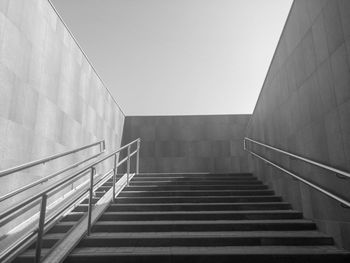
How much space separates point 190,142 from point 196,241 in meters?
7.82

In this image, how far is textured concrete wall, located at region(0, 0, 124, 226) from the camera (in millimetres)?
4012

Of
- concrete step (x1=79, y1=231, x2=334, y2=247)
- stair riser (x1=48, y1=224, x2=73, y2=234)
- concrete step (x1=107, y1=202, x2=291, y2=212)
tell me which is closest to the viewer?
concrete step (x1=79, y1=231, x2=334, y2=247)

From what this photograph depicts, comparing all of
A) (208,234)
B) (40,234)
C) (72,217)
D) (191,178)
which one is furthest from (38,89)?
(191,178)

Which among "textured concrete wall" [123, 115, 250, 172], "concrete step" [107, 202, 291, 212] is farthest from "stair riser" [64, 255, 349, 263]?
"textured concrete wall" [123, 115, 250, 172]

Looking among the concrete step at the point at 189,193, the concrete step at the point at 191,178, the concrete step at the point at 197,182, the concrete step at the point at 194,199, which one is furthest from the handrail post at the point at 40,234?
the concrete step at the point at 191,178

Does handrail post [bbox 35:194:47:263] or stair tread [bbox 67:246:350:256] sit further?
stair tread [bbox 67:246:350:256]

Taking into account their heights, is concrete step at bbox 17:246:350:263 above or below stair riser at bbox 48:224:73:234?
below

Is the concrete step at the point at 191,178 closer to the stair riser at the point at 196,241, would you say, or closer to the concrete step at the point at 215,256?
the stair riser at the point at 196,241

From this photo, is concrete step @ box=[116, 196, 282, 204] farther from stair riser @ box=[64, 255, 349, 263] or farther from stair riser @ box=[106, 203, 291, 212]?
stair riser @ box=[64, 255, 349, 263]

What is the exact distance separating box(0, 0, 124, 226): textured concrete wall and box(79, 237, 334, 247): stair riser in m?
1.28

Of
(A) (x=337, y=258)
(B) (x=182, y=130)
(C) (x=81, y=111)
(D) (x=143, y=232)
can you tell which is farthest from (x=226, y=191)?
(B) (x=182, y=130)

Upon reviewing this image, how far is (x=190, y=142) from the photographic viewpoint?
11.6 metres

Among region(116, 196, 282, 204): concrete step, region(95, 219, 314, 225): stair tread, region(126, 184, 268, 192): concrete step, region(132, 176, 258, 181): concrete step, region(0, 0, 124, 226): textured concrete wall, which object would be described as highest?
region(0, 0, 124, 226): textured concrete wall

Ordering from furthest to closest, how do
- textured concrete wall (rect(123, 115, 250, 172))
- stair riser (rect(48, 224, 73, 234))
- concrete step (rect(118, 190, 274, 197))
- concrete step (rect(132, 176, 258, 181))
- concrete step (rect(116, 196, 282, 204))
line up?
textured concrete wall (rect(123, 115, 250, 172))
concrete step (rect(132, 176, 258, 181))
concrete step (rect(118, 190, 274, 197))
concrete step (rect(116, 196, 282, 204))
stair riser (rect(48, 224, 73, 234))
